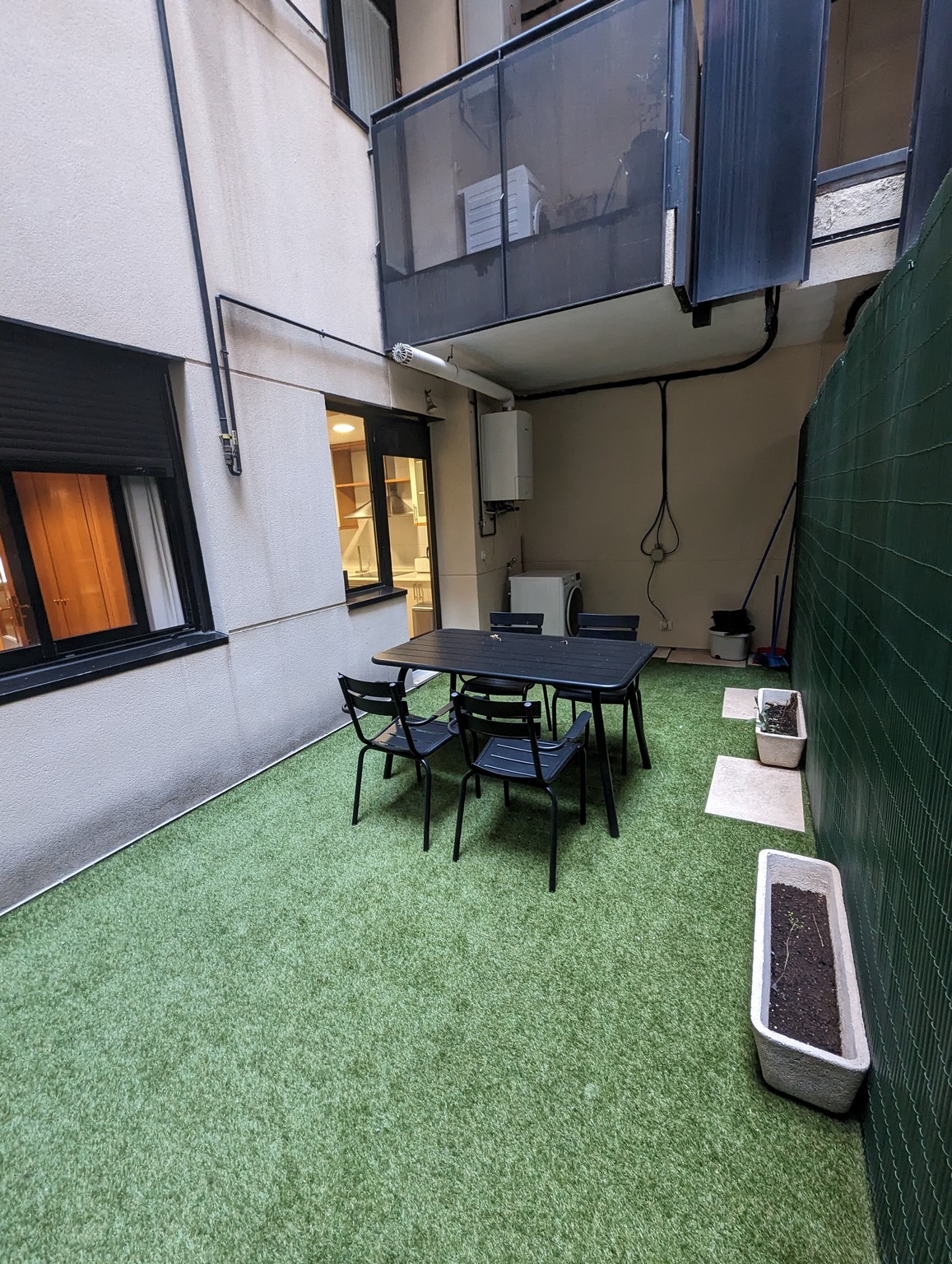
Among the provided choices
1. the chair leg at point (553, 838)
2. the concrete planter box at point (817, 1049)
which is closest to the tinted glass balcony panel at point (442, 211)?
the chair leg at point (553, 838)

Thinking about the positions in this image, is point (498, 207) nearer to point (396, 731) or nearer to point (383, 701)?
point (383, 701)

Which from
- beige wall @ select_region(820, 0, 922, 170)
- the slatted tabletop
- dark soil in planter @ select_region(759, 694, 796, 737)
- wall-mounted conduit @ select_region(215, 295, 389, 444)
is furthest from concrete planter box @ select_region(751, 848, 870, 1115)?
beige wall @ select_region(820, 0, 922, 170)

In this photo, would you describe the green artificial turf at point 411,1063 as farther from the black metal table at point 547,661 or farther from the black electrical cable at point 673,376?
the black electrical cable at point 673,376

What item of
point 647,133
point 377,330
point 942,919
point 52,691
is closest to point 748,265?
point 647,133

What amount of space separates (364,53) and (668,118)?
9.10ft

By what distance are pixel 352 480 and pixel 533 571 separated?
239 cm

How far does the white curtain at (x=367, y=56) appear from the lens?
3746 millimetres

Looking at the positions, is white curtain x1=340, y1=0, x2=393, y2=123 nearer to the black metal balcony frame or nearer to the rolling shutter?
the black metal balcony frame

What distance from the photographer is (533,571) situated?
5879mm

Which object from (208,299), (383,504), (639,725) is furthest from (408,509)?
(639,725)

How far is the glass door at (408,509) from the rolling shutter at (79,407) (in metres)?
1.81

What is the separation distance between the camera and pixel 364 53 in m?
3.90

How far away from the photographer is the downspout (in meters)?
2.53

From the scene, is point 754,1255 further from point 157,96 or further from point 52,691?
point 157,96
